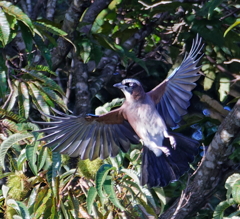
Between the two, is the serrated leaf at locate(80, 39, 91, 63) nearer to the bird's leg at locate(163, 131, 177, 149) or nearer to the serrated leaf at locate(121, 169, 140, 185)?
the bird's leg at locate(163, 131, 177, 149)

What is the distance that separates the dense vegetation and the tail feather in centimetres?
9

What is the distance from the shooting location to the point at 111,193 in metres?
3.14

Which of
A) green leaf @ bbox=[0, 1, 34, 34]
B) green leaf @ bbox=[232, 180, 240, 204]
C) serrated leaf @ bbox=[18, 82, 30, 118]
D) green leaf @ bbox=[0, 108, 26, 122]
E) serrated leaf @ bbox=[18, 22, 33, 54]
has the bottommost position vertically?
green leaf @ bbox=[232, 180, 240, 204]

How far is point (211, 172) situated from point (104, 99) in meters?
1.63

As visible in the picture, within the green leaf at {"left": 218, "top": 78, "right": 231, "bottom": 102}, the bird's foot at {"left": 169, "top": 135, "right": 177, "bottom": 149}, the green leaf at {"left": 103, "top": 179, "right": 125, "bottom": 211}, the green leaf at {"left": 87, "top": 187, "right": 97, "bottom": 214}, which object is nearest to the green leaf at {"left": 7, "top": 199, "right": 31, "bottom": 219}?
the green leaf at {"left": 87, "top": 187, "right": 97, "bottom": 214}

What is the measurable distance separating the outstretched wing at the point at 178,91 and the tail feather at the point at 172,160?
0.19 metres

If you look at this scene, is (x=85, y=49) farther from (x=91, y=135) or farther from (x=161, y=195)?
(x=161, y=195)

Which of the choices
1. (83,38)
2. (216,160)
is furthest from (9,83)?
(216,160)

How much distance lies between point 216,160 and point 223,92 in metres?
0.93

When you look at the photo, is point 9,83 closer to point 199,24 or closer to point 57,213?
point 57,213

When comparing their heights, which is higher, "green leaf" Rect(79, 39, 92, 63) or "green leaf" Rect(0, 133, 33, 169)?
"green leaf" Rect(79, 39, 92, 63)

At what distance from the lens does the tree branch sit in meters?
3.75

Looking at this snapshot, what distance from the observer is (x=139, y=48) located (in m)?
5.11

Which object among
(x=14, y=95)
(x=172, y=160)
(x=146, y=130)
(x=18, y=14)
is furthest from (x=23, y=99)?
(x=172, y=160)
